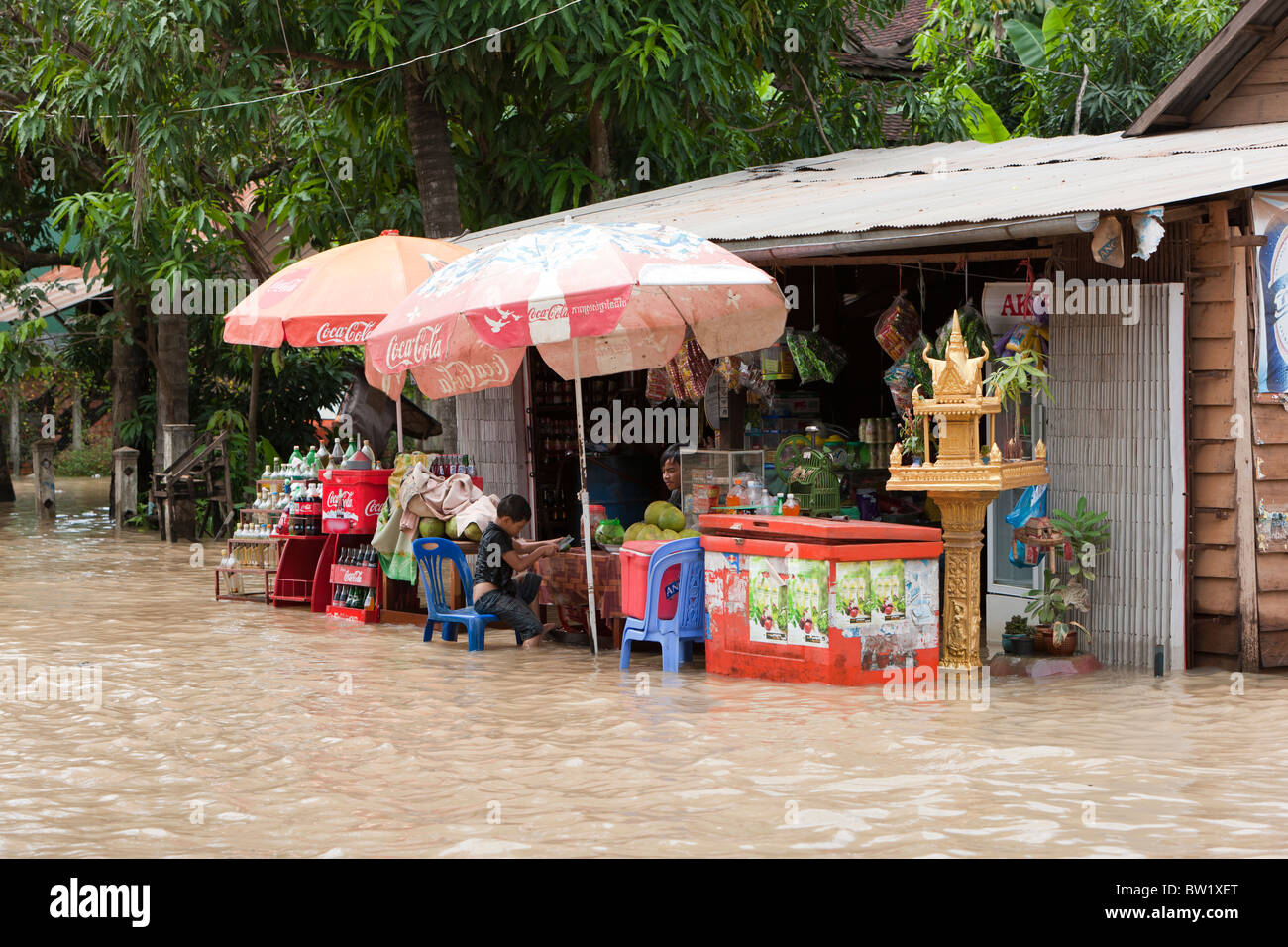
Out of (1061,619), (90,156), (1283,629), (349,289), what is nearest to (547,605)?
(349,289)

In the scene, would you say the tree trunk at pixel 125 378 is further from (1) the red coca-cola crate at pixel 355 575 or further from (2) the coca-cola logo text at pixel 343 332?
(2) the coca-cola logo text at pixel 343 332

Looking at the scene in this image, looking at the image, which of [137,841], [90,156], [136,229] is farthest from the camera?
→ [90,156]

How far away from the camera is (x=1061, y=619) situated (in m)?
8.77

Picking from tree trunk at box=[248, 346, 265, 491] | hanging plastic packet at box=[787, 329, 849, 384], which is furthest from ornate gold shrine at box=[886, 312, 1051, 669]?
tree trunk at box=[248, 346, 265, 491]

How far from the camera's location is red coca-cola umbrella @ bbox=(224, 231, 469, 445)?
11.1 m

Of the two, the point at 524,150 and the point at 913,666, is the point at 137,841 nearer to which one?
the point at 913,666

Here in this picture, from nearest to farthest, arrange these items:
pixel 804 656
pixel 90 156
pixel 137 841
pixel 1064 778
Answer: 1. pixel 137 841
2. pixel 1064 778
3. pixel 804 656
4. pixel 90 156

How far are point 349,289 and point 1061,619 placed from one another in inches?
228

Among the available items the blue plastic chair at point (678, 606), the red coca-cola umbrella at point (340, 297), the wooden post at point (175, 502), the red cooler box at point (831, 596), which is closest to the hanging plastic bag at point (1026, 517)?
the red cooler box at point (831, 596)

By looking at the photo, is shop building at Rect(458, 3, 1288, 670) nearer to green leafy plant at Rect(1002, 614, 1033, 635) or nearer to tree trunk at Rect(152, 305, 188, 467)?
green leafy plant at Rect(1002, 614, 1033, 635)

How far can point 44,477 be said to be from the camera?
2191 cm

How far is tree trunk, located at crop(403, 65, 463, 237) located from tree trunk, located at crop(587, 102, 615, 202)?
158 cm

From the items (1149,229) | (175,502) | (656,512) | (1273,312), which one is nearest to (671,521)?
(656,512)

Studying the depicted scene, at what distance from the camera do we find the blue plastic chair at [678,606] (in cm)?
905
